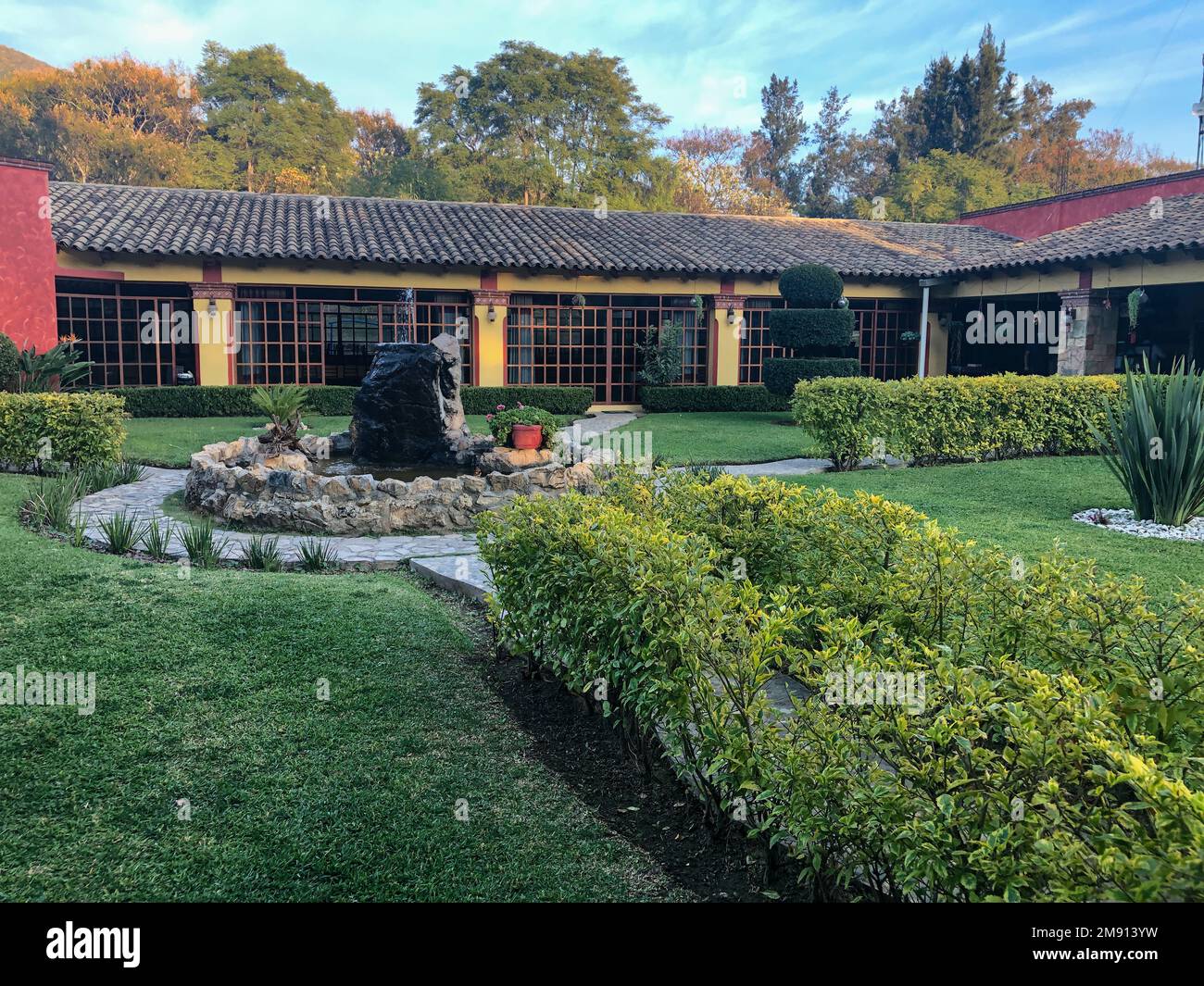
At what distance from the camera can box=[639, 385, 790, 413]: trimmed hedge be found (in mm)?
20750

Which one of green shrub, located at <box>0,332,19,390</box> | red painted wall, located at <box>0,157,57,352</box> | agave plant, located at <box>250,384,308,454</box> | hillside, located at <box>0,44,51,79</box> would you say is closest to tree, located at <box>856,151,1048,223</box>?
red painted wall, located at <box>0,157,57,352</box>

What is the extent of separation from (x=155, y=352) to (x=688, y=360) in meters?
11.2

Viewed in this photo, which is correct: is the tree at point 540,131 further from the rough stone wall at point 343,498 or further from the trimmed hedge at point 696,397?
the rough stone wall at point 343,498

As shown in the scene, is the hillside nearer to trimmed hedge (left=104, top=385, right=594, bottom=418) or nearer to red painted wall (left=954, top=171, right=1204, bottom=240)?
trimmed hedge (left=104, top=385, right=594, bottom=418)

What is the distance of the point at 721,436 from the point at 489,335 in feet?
23.0

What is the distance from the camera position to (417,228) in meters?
20.9

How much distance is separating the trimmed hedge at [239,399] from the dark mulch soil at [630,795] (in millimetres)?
13819

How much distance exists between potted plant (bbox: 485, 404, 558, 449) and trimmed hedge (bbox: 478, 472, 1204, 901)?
20.1 ft

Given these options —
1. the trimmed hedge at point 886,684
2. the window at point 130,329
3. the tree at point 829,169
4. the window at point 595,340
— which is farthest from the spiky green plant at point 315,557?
the tree at point 829,169

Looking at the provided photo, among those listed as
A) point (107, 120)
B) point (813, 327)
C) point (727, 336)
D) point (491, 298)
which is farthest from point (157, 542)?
point (107, 120)

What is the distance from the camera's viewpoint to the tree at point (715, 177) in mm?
40406
